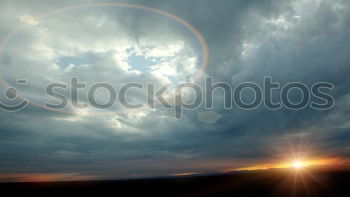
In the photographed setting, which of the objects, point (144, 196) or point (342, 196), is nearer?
point (342, 196)

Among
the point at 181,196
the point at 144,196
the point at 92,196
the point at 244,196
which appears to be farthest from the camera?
the point at 92,196

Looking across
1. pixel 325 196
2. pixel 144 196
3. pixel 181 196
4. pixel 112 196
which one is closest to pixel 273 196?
pixel 325 196

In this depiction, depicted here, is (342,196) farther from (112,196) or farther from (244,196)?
(112,196)

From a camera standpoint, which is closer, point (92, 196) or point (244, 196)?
point (244, 196)

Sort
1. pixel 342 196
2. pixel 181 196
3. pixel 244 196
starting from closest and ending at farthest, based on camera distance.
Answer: pixel 342 196, pixel 244 196, pixel 181 196

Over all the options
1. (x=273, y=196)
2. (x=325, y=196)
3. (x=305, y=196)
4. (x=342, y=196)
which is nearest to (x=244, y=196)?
(x=273, y=196)

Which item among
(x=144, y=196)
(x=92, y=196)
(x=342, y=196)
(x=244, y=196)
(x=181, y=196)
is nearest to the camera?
(x=342, y=196)

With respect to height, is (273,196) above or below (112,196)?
above

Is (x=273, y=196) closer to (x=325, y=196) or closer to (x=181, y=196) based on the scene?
(x=325, y=196)

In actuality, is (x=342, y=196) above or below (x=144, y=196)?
above
